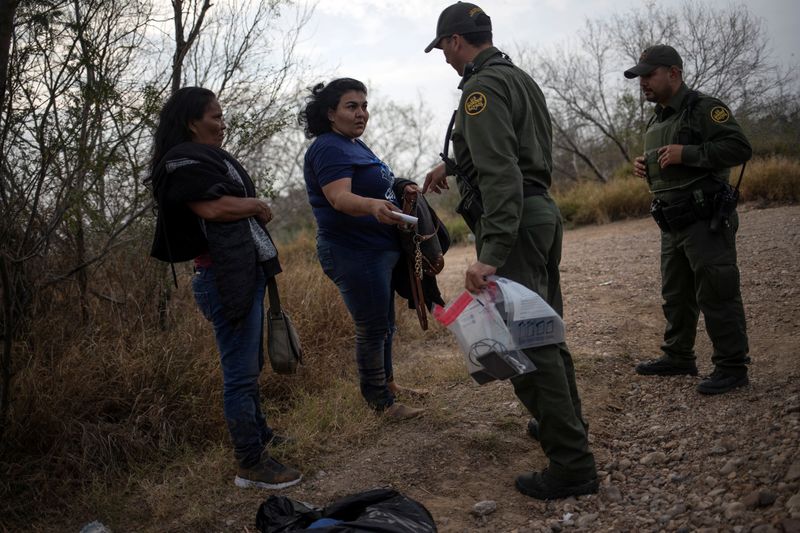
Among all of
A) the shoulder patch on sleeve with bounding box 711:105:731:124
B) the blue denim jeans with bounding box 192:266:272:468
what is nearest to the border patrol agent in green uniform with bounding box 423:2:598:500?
the blue denim jeans with bounding box 192:266:272:468

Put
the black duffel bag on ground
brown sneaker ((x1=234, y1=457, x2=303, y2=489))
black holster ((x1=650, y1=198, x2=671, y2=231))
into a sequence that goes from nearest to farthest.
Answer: the black duffel bag on ground → brown sneaker ((x1=234, y1=457, x2=303, y2=489)) → black holster ((x1=650, y1=198, x2=671, y2=231))

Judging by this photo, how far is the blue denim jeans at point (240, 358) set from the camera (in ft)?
9.78

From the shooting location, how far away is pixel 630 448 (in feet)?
10.8

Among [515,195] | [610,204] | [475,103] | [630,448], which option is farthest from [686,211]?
[610,204]

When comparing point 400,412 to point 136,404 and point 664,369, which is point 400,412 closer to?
point 136,404

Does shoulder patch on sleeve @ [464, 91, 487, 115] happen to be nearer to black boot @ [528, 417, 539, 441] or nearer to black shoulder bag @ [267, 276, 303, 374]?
black shoulder bag @ [267, 276, 303, 374]

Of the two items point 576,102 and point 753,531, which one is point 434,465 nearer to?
point 753,531

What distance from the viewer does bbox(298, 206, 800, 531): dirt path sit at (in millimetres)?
2533

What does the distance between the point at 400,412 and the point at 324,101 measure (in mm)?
1783

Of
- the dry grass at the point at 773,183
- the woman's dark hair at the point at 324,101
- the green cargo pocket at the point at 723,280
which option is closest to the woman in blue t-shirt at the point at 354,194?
the woman's dark hair at the point at 324,101

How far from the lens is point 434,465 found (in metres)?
3.28

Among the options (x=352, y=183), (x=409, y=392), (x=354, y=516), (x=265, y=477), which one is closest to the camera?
(x=354, y=516)

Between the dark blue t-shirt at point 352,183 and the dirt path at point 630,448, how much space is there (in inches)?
43.6

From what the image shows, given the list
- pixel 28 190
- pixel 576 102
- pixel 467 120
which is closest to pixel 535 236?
pixel 467 120
